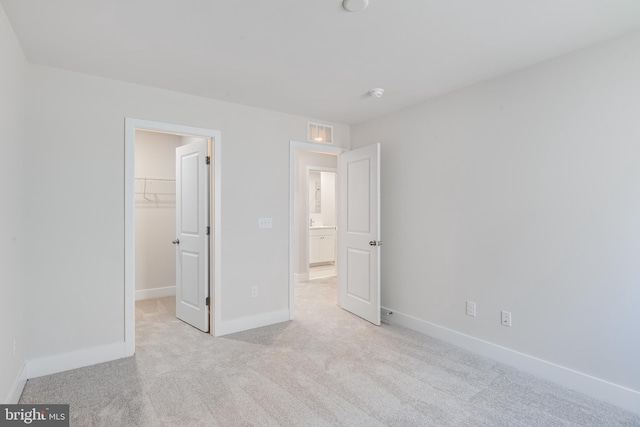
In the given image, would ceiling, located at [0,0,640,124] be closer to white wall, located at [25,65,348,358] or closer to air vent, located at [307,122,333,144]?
white wall, located at [25,65,348,358]

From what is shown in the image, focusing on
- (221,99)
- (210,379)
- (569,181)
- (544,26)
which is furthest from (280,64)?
(210,379)

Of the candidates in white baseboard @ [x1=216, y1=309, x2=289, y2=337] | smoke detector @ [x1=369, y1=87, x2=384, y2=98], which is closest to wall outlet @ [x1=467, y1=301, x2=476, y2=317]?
A: white baseboard @ [x1=216, y1=309, x2=289, y2=337]

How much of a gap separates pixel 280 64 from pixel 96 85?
1.60 meters

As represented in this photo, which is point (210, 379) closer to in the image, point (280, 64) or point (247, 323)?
point (247, 323)

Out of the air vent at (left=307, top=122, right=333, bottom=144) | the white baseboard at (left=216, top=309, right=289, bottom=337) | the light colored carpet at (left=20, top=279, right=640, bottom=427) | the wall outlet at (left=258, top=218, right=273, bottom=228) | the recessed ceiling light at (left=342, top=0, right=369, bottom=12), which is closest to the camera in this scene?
the recessed ceiling light at (left=342, top=0, right=369, bottom=12)

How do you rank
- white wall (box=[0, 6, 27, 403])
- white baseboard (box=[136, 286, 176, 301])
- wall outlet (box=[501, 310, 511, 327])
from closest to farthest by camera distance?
white wall (box=[0, 6, 27, 403]) → wall outlet (box=[501, 310, 511, 327]) → white baseboard (box=[136, 286, 176, 301])

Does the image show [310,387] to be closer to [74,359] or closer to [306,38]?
[74,359]

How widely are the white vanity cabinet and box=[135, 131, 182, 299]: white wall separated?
2.84m

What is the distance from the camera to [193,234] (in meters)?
3.56

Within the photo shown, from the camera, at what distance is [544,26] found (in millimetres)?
1998

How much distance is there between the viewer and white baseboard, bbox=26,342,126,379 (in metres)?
2.48

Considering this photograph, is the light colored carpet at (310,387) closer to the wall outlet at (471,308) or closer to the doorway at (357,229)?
the wall outlet at (471,308)

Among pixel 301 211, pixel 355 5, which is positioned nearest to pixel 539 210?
pixel 355 5

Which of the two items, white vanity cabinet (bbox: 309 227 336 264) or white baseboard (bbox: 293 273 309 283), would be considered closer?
white baseboard (bbox: 293 273 309 283)
